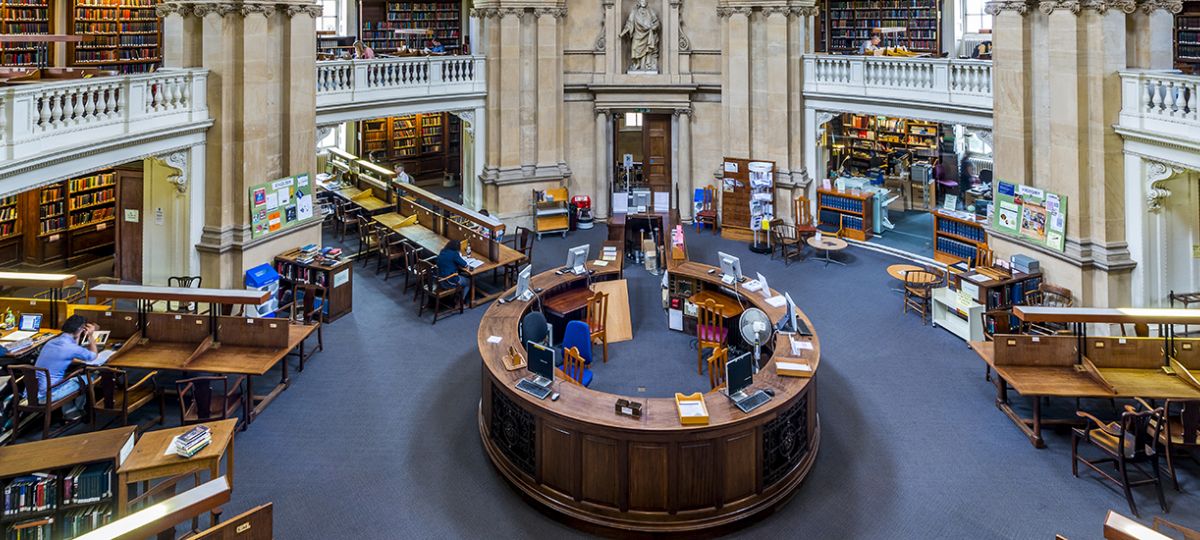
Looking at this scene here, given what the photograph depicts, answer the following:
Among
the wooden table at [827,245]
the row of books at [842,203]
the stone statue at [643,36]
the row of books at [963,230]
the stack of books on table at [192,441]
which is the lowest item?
the stack of books on table at [192,441]

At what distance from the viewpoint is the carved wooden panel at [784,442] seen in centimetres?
582

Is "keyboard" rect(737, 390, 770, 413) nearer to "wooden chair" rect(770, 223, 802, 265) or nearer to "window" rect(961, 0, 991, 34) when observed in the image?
"wooden chair" rect(770, 223, 802, 265)

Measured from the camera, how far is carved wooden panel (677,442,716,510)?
5504 millimetres

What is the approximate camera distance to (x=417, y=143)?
19.9 meters

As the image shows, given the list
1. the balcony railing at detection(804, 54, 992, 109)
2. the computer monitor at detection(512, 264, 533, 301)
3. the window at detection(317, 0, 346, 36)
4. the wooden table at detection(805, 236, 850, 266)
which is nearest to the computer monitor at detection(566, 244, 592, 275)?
the computer monitor at detection(512, 264, 533, 301)

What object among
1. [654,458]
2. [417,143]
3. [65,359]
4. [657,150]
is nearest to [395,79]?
[657,150]

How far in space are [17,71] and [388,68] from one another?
543 centimetres

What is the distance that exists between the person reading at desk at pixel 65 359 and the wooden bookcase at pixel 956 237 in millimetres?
11386

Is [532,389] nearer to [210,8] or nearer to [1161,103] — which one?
[210,8]

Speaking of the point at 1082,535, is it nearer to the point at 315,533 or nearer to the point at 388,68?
the point at 315,533

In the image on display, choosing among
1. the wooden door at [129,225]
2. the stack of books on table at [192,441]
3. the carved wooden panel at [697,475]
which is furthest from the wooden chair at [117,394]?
the carved wooden panel at [697,475]

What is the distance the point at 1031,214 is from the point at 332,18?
1636 cm

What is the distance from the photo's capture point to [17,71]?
8.66 meters

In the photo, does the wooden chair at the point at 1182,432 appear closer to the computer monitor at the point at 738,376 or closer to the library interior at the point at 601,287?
the library interior at the point at 601,287
